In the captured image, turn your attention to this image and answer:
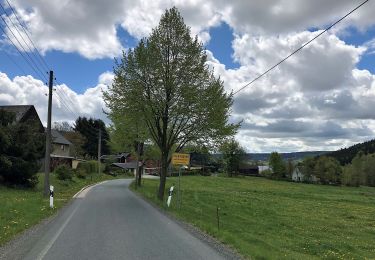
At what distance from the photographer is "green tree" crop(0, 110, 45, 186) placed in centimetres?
3344

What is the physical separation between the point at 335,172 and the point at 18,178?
122101mm

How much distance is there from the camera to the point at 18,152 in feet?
114

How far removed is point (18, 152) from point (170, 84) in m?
14.0

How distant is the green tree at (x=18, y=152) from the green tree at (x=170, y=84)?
9.09m

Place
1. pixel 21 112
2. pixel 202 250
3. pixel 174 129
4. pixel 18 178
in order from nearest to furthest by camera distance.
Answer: pixel 202 250 → pixel 174 129 → pixel 18 178 → pixel 21 112

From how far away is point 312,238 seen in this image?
19.2 meters

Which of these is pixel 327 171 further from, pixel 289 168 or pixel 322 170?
pixel 289 168

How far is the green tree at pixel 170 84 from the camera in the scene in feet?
93.6

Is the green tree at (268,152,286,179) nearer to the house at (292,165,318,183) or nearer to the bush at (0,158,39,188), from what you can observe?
the house at (292,165,318,183)

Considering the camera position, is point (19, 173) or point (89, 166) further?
point (89, 166)

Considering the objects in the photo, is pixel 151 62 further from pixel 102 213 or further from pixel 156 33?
pixel 102 213

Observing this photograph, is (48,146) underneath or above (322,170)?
underneath

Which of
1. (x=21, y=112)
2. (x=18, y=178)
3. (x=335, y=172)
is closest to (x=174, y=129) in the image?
(x=18, y=178)

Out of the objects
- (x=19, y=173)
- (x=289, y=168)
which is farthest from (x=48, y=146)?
(x=289, y=168)
